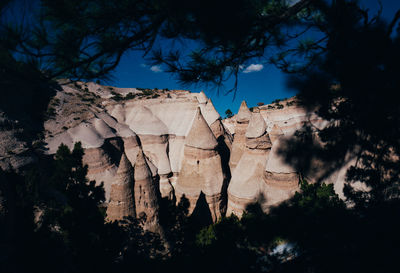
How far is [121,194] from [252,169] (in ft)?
20.5

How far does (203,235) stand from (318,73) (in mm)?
7774

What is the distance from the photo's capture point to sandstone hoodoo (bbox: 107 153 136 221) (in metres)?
7.92

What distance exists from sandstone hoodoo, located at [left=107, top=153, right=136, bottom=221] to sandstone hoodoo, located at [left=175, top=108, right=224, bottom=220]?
3.09 meters

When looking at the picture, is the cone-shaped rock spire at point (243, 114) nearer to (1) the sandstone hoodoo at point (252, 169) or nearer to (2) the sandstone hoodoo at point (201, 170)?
(1) the sandstone hoodoo at point (252, 169)

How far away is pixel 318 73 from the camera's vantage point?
407cm

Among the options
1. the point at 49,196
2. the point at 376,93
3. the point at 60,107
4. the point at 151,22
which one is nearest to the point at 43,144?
the point at 49,196

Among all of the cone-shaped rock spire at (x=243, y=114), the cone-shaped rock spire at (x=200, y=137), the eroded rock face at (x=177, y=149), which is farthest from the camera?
the cone-shaped rock spire at (x=243, y=114)

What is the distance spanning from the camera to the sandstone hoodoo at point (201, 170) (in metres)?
10.2

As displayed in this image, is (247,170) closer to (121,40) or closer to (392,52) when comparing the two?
(392,52)

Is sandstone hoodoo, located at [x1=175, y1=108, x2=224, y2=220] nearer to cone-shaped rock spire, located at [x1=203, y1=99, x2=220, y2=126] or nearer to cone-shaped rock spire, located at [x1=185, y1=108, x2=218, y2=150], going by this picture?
cone-shaped rock spire, located at [x1=185, y1=108, x2=218, y2=150]

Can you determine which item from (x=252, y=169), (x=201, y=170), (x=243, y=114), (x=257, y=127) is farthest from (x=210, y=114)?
(x=252, y=169)

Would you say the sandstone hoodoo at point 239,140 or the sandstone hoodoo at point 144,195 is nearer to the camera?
the sandstone hoodoo at point 144,195

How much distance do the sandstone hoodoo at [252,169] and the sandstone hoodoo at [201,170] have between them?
105 centimetres

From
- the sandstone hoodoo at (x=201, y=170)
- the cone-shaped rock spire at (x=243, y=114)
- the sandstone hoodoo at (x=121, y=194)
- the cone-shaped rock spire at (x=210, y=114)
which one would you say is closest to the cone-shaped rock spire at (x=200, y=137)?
the sandstone hoodoo at (x=201, y=170)
